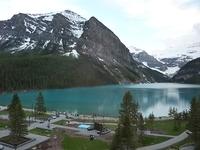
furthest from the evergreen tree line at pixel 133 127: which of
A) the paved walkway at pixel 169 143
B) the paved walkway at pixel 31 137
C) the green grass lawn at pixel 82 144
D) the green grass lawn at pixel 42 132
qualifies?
the green grass lawn at pixel 42 132

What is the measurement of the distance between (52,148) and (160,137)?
1174 inches

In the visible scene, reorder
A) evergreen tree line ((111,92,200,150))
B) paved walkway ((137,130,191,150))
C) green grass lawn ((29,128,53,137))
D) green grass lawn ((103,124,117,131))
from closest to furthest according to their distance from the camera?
evergreen tree line ((111,92,200,150)), paved walkway ((137,130,191,150)), green grass lawn ((29,128,53,137)), green grass lawn ((103,124,117,131))

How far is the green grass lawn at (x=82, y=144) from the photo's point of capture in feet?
243

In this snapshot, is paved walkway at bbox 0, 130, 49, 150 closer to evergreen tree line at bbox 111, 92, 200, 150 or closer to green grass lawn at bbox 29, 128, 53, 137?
green grass lawn at bbox 29, 128, 53, 137

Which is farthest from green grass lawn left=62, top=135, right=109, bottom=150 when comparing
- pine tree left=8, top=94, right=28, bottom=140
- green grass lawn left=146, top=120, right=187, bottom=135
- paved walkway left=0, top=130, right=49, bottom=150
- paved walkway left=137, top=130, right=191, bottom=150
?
green grass lawn left=146, top=120, right=187, bottom=135

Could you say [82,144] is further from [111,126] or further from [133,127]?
[111,126]

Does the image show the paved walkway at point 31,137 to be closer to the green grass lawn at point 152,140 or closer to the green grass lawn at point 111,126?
the green grass lawn at point 111,126

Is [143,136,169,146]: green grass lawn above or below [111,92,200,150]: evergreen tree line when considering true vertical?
below

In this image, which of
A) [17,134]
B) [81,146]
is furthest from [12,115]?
[81,146]

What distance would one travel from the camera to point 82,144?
3009 inches

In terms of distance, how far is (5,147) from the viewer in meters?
73.2

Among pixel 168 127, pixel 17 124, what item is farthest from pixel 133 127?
pixel 17 124

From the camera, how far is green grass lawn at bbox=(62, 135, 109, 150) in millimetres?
73938

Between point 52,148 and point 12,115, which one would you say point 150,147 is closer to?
point 52,148
